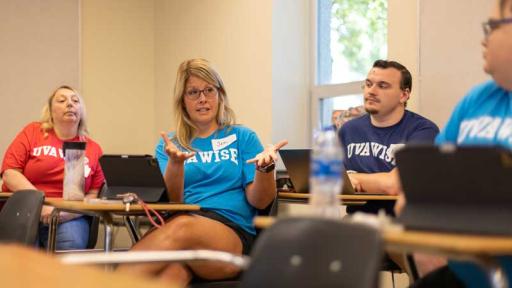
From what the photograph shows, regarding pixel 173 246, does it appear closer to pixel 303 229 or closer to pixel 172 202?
pixel 172 202

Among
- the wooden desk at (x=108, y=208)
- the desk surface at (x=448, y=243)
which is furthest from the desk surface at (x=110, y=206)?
the desk surface at (x=448, y=243)

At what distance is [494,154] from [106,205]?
1.84m

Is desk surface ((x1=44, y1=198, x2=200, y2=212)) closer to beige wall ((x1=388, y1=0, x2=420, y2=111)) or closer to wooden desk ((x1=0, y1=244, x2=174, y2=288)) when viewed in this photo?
wooden desk ((x1=0, y1=244, x2=174, y2=288))

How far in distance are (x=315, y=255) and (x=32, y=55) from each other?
15.7 ft

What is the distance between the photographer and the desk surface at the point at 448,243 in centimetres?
140

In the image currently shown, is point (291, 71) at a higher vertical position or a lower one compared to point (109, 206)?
higher

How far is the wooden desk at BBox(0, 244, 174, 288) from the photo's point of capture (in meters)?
1.45

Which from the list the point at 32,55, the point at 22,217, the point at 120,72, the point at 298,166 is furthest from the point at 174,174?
the point at 120,72

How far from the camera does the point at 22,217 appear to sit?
3.07 metres

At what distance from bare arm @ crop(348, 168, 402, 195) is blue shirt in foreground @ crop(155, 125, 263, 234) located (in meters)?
0.47

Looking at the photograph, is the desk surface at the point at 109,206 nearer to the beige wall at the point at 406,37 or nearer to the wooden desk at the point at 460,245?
the beige wall at the point at 406,37

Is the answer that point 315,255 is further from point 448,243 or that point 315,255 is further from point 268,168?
point 268,168

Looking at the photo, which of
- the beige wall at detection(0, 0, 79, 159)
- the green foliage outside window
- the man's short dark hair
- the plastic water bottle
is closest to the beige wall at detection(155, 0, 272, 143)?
the green foliage outside window

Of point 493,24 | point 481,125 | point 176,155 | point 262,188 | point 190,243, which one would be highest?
point 493,24
